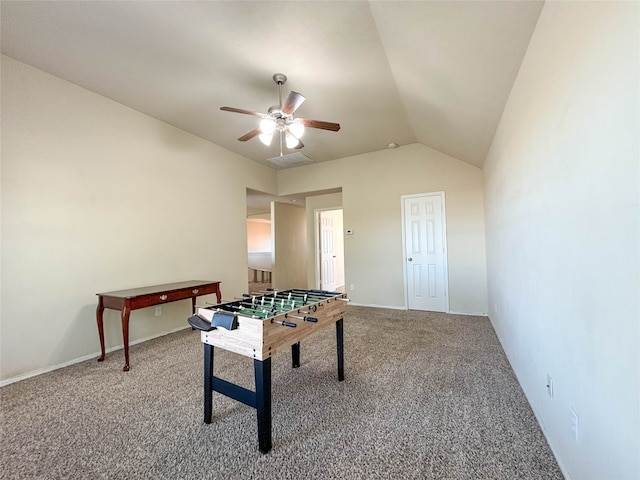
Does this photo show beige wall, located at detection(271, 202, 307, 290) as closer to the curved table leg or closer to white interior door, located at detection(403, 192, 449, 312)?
white interior door, located at detection(403, 192, 449, 312)

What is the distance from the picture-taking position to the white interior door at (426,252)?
4.42 meters

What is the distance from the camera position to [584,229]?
104cm

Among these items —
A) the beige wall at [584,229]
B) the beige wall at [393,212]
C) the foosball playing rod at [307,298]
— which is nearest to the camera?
the beige wall at [584,229]

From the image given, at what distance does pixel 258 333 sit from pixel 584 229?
1.54 m

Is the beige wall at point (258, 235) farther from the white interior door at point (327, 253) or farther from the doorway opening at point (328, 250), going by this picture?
the white interior door at point (327, 253)

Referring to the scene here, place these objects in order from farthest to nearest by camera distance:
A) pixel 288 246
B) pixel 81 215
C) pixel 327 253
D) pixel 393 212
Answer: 1. pixel 288 246
2. pixel 327 253
3. pixel 393 212
4. pixel 81 215

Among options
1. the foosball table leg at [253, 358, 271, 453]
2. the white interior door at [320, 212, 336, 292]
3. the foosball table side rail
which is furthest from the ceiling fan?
the white interior door at [320, 212, 336, 292]

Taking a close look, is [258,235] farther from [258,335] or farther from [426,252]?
[258,335]

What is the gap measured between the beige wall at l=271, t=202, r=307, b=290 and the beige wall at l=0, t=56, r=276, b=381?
7.98 ft

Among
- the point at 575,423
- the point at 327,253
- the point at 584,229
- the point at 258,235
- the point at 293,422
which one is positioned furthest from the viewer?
the point at 258,235

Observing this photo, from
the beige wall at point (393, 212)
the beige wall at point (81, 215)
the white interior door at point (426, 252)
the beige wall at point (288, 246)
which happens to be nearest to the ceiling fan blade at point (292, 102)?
the beige wall at point (81, 215)

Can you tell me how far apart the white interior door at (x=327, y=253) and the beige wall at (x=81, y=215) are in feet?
9.23

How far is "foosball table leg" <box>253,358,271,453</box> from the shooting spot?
146 centimetres

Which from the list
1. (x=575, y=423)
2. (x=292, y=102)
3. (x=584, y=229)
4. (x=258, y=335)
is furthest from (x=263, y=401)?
(x=292, y=102)
